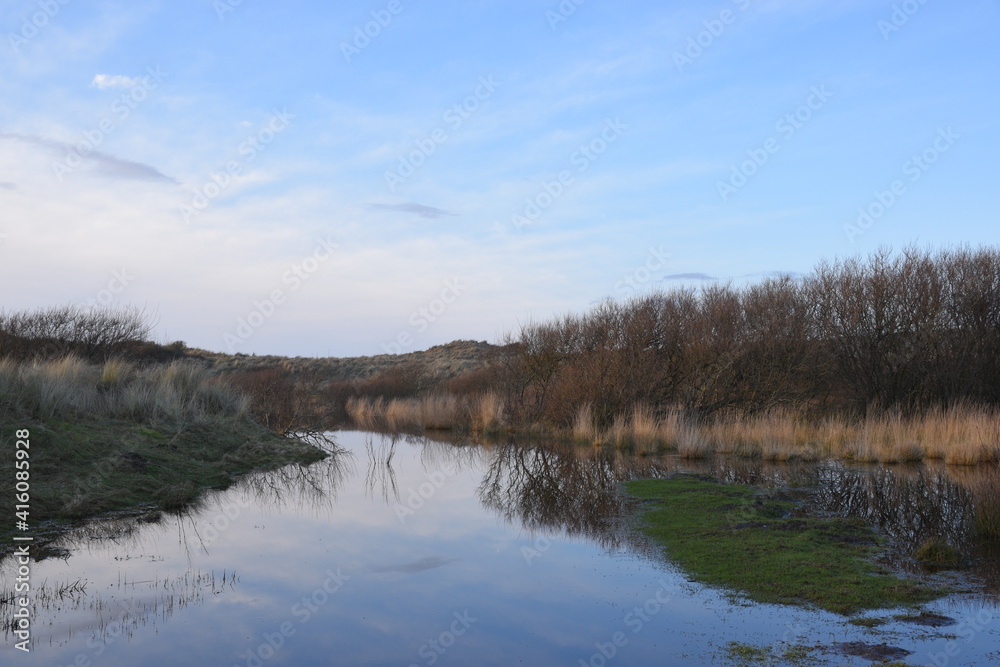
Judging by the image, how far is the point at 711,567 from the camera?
299 inches

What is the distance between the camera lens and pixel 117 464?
11664 millimetres

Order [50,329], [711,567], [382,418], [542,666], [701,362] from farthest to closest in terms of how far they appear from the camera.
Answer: [382,418] < [701,362] < [50,329] < [711,567] < [542,666]

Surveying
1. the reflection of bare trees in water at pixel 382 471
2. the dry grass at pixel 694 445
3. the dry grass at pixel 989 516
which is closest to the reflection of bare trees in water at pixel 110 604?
the reflection of bare trees in water at pixel 382 471

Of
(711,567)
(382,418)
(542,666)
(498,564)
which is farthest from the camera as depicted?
(382,418)

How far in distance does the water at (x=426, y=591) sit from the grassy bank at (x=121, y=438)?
875 millimetres

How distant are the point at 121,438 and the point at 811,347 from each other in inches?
695

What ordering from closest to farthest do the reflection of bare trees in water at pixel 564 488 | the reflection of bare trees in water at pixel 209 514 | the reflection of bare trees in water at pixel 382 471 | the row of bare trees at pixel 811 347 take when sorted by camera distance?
the reflection of bare trees in water at pixel 209 514 < the reflection of bare trees in water at pixel 564 488 < the reflection of bare trees in water at pixel 382 471 < the row of bare trees at pixel 811 347

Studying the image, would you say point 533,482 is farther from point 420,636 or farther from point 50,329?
point 50,329

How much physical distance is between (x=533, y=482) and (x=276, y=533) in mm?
5809

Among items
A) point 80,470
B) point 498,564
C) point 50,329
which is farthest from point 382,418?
point 498,564

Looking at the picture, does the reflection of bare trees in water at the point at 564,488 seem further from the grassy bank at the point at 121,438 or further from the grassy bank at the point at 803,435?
the grassy bank at the point at 121,438

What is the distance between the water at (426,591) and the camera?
217 inches

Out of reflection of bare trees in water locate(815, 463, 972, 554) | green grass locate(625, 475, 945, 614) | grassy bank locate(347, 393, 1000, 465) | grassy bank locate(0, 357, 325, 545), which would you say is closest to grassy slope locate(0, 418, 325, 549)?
grassy bank locate(0, 357, 325, 545)

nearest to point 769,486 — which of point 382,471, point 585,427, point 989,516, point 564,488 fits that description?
point 564,488
